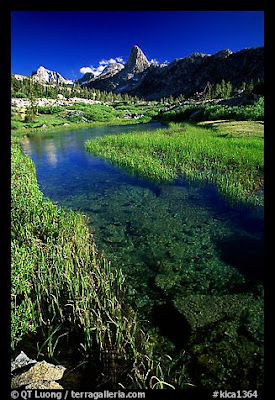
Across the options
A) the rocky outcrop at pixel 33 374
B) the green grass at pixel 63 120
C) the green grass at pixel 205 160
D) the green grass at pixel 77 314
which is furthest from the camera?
the green grass at pixel 63 120

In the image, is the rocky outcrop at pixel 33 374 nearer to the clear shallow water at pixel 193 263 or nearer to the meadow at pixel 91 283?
the meadow at pixel 91 283

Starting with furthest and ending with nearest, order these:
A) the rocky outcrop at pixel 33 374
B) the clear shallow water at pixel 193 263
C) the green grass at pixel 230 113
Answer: the green grass at pixel 230 113 < the clear shallow water at pixel 193 263 < the rocky outcrop at pixel 33 374

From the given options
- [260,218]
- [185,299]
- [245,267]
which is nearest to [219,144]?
[260,218]

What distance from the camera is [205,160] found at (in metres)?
14.8

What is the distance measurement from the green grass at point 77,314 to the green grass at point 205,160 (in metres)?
6.73

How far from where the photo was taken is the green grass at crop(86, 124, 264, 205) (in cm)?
1092

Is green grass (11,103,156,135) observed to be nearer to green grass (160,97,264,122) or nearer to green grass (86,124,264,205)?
green grass (160,97,264,122)

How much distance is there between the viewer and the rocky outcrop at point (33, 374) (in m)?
2.88

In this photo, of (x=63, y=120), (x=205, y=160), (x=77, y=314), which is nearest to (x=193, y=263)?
(x=77, y=314)

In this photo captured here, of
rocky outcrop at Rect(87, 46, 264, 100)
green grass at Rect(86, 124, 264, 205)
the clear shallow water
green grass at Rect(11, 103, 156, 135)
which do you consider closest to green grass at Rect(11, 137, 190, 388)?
the clear shallow water

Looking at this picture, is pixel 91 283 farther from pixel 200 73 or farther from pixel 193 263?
pixel 200 73

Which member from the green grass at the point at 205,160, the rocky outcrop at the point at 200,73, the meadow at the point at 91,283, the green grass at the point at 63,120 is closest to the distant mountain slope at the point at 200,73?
the rocky outcrop at the point at 200,73

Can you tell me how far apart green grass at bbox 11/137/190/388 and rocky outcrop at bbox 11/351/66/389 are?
261 mm
